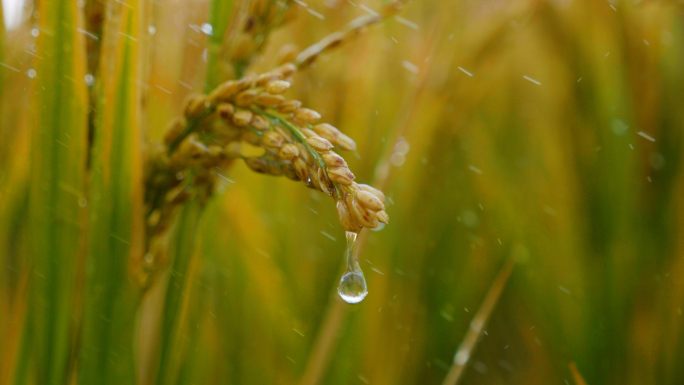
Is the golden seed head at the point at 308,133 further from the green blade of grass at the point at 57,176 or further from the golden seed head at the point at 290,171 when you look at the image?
the green blade of grass at the point at 57,176

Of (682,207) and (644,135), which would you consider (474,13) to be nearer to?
(644,135)

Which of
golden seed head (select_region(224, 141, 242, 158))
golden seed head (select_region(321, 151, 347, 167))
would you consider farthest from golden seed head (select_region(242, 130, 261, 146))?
golden seed head (select_region(321, 151, 347, 167))

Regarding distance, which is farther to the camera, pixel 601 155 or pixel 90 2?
pixel 601 155

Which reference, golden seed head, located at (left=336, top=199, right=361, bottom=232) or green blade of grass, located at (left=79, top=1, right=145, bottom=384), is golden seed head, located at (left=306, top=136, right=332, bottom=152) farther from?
green blade of grass, located at (left=79, top=1, right=145, bottom=384)

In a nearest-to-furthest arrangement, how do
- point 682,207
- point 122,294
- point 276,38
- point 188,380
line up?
point 122,294
point 188,380
point 682,207
point 276,38

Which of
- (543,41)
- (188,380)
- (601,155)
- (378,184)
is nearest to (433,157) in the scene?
(378,184)

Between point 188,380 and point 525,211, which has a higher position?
point 525,211

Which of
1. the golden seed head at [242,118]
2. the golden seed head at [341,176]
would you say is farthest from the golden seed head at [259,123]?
the golden seed head at [341,176]
